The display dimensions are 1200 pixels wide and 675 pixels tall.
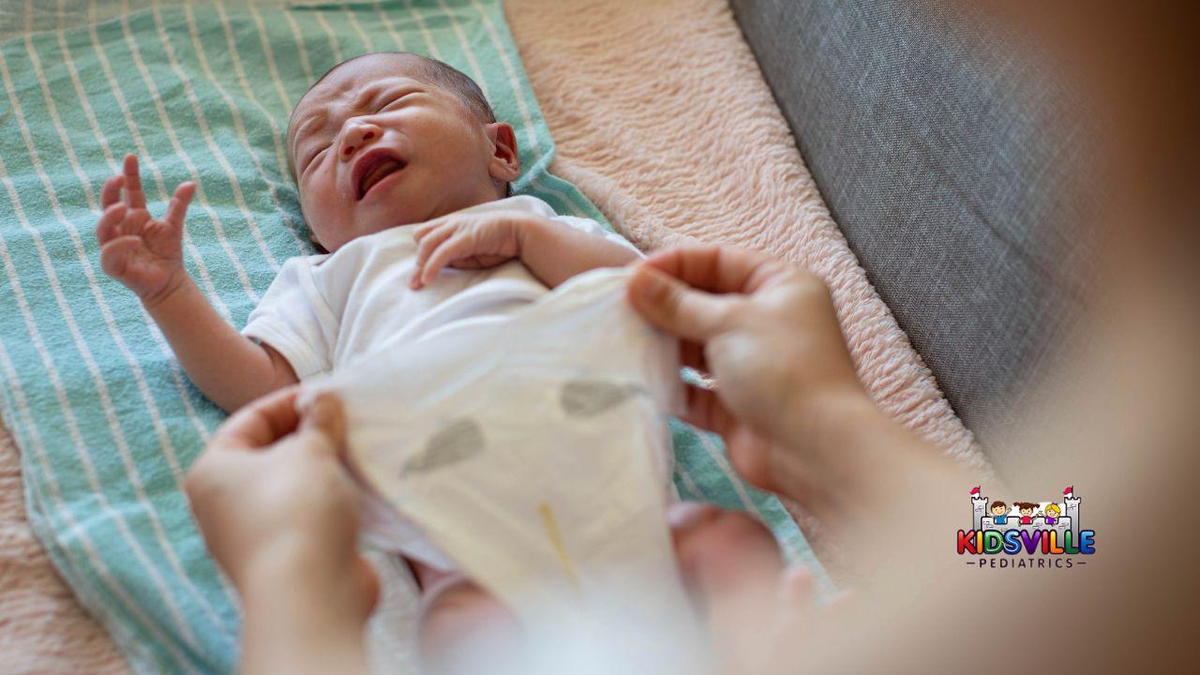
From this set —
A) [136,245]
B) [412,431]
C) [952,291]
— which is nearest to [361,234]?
[136,245]

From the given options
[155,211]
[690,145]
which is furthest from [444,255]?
[690,145]

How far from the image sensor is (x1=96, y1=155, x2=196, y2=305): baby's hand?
89 cm

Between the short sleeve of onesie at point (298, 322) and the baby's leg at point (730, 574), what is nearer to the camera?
the baby's leg at point (730, 574)

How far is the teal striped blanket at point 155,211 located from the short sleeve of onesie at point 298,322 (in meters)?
0.05

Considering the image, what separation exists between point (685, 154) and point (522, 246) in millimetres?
398

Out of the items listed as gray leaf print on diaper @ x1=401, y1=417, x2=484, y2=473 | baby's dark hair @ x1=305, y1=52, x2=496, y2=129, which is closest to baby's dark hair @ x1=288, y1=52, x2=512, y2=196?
baby's dark hair @ x1=305, y1=52, x2=496, y2=129

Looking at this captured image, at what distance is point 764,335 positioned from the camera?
778 mm

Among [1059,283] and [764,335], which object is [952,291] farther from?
[764,335]

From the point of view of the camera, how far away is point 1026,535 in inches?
29.5

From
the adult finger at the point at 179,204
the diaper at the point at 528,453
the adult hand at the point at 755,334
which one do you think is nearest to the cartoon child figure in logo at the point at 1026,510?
the adult hand at the point at 755,334

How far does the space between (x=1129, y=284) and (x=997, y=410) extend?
17cm

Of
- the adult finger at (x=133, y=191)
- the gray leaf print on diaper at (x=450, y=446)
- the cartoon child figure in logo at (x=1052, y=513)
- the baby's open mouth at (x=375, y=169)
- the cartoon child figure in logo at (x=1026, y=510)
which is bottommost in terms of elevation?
the cartoon child figure in logo at (x=1026, y=510)

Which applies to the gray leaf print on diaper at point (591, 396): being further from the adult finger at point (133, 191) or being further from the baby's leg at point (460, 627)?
the adult finger at point (133, 191)

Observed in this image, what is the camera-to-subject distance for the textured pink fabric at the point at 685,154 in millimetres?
1016
